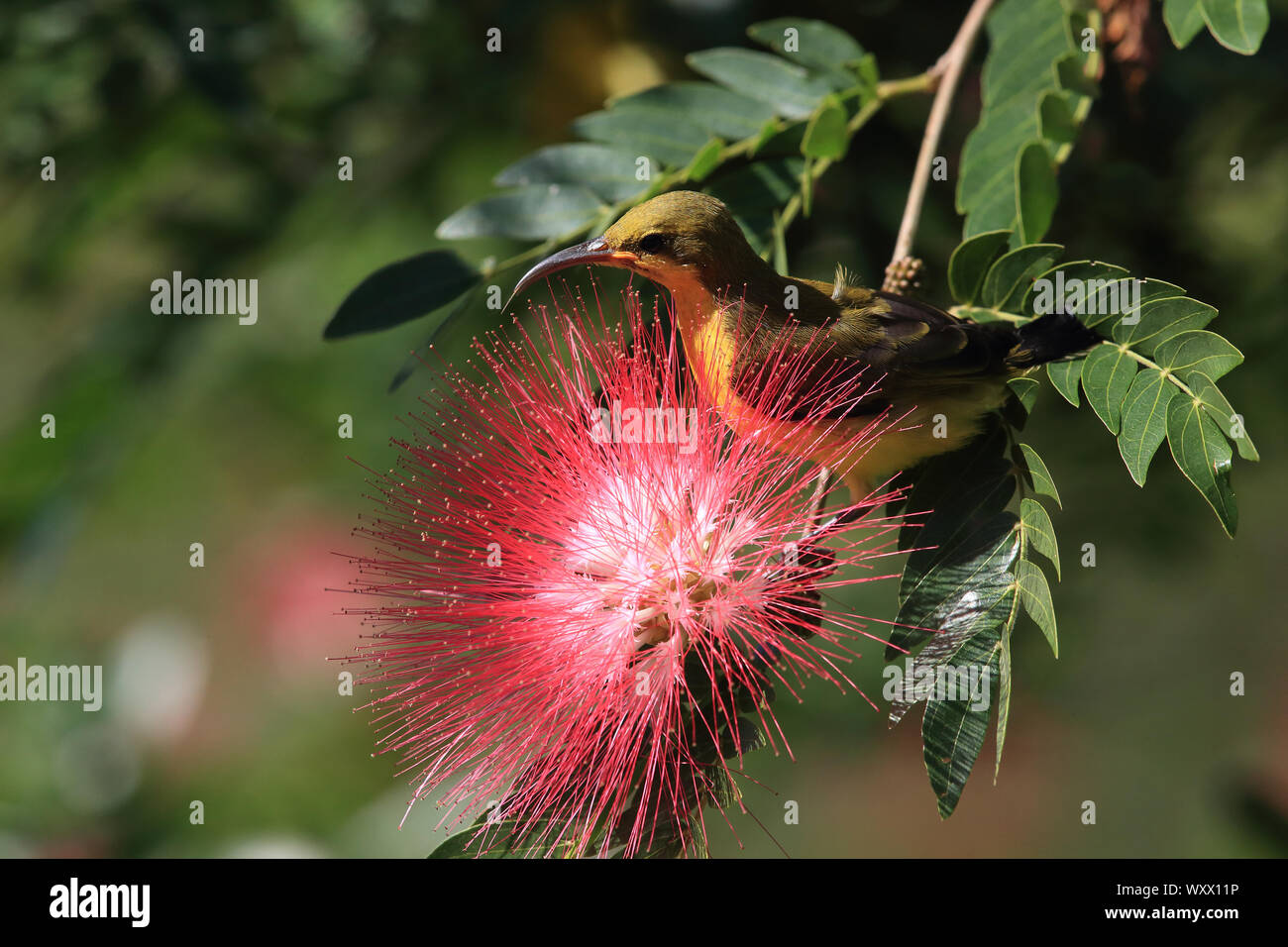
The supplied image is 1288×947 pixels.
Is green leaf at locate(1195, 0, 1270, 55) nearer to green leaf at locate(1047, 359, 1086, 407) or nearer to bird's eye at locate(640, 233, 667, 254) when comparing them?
green leaf at locate(1047, 359, 1086, 407)

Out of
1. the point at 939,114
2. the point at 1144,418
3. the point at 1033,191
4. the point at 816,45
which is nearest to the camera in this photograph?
the point at 1144,418

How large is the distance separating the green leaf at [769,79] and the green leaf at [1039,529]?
903 millimetres

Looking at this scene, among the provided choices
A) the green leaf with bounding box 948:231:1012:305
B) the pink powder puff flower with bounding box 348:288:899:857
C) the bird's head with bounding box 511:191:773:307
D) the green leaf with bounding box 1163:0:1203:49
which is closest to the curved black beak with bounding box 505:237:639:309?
the bird's head with bounding box 511:191:773:307

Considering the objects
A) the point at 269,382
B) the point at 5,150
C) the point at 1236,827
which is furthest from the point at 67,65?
the point at 1236,827

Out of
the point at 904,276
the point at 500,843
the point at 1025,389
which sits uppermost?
the point at 904,276

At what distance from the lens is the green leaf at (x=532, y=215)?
196cm

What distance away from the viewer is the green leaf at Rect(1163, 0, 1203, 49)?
5.61 ft

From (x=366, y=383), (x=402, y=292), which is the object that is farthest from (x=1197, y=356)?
(x=366, y=383)

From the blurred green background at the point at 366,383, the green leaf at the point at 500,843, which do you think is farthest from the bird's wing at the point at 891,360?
the green leaf at the point at 500,843

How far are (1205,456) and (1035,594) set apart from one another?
291mm

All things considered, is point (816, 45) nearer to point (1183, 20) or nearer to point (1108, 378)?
point (1183, 20)

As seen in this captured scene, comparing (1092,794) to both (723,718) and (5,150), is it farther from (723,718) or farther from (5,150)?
(5,150)

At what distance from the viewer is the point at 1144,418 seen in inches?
58.0

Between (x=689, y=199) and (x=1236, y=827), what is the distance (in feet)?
9.51
